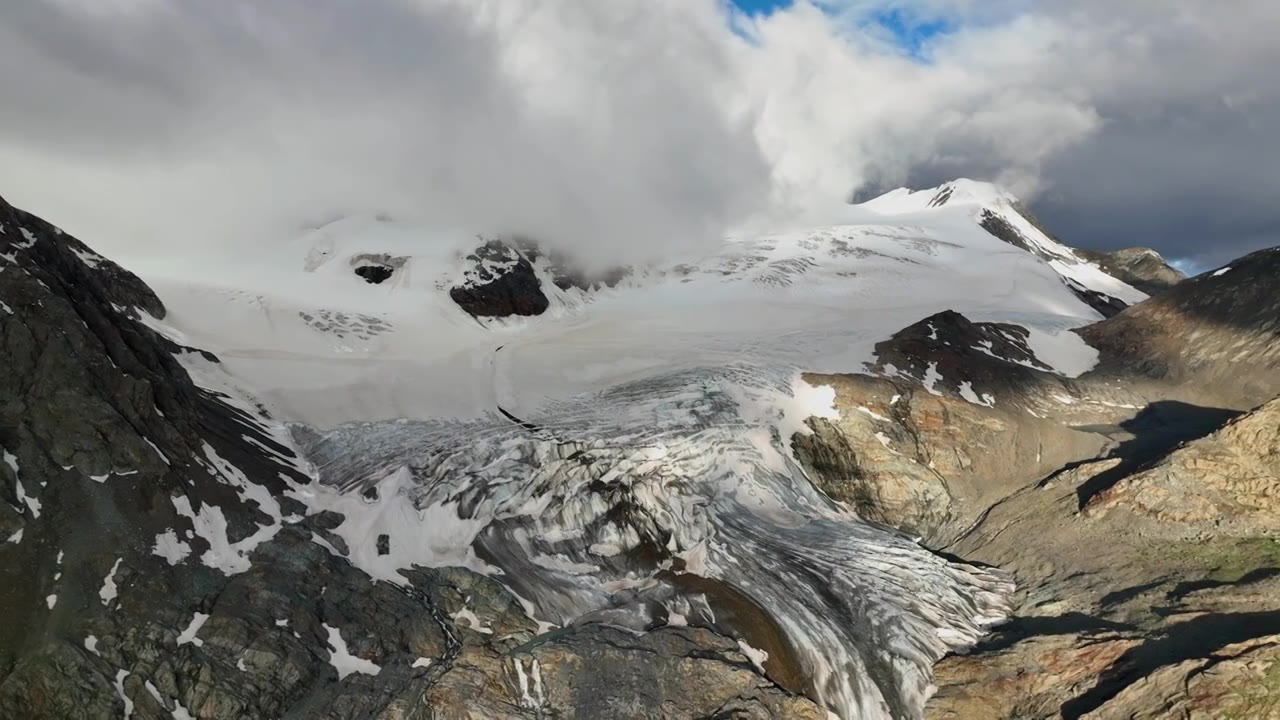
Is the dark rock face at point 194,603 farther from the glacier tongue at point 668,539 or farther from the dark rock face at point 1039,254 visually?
the dark rock face at point 1039,254

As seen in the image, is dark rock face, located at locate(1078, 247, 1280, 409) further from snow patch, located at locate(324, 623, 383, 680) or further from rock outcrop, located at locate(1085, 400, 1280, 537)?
snow patch, located at locate(324, 623, 383, 680)

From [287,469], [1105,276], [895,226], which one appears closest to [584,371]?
[287,469]

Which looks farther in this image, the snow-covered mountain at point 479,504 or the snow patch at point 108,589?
the snow-covered mountain at point 479,504

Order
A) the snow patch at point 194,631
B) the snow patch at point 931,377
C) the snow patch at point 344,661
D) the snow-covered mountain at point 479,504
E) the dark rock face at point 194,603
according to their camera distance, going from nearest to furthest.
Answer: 1. the dark rock face at point 194,603
2. the snow patch at point 194,631
3. the snow-covered mountain at point 479,504
4. the snow patch at point 344,661
5. the snow patch at point 931,377

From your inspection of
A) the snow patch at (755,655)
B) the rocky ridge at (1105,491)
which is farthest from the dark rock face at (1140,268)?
the snow patch at (755,655)

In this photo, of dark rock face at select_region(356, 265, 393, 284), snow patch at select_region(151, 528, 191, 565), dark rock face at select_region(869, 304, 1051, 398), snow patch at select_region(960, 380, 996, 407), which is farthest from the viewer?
dark rock face at select_region(356, 265, 393, 284)

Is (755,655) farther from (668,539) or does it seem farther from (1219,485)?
(1219,485)

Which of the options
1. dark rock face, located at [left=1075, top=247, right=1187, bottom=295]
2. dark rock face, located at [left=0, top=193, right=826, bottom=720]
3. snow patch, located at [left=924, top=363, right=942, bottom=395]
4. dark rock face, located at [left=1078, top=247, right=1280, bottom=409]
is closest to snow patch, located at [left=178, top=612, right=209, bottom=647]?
dark rock face, located at [left=0, top=193, right=826, bottom=720]
